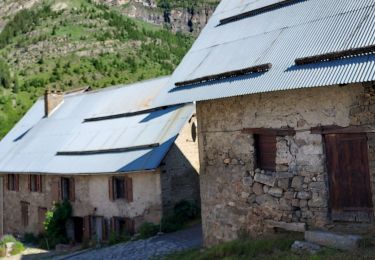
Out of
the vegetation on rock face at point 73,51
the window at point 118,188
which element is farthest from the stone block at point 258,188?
the vegetation on rock face at point 73,51

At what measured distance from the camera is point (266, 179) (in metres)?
9.45

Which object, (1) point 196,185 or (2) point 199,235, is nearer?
(2) point 199,235

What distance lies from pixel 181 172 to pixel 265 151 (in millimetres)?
8411

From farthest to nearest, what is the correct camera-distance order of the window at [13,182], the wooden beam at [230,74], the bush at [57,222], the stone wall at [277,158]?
the window at [13,182]
the bush at [57,222]
the wooden beam at [230,74]
the stone wall at [277,158]

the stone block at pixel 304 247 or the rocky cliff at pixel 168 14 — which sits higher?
the rocky cliff at pixel 168 14

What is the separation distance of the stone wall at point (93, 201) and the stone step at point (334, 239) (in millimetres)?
9464

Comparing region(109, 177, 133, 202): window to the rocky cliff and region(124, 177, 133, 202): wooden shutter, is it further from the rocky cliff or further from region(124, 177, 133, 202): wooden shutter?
the rocky cliff

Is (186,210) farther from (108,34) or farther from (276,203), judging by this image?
(108,34)

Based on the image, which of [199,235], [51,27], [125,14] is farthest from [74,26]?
[199,235]

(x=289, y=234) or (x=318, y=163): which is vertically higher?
(x=318, y=163)

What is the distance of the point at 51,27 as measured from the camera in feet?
290

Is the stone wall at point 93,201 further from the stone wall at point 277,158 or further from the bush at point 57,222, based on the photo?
the stone wall at point 277,158

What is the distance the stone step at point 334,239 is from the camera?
23.6 feet

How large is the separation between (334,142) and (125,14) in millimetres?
117336
